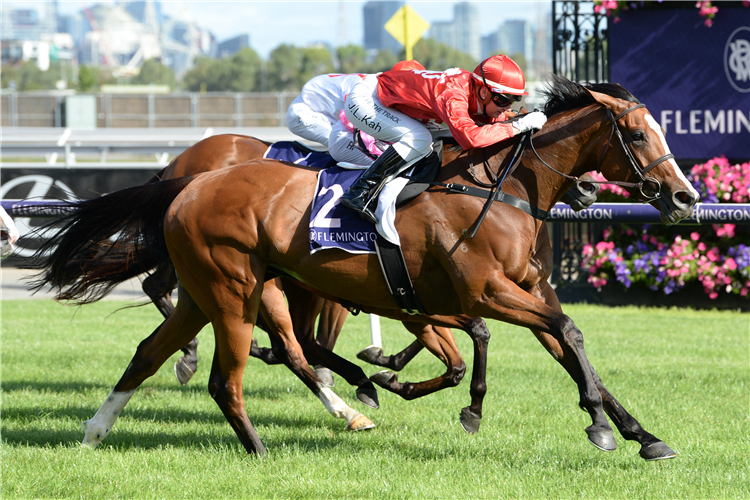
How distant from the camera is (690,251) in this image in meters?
9.57

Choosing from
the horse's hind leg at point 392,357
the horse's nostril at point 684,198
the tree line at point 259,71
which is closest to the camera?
the horse's nostril at point 684,198

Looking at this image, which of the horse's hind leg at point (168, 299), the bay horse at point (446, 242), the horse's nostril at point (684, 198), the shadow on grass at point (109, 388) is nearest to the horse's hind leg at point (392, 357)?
the shadow on grass at point (109, 388)

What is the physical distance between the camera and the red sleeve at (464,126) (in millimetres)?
4020

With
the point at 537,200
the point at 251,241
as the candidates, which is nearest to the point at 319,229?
the point at 251,241

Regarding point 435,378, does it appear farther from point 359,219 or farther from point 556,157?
point 556,157

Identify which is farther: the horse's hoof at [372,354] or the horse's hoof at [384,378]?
the horse's hoof at [372,354]

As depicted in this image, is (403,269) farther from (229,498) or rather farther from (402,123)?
(229,498)

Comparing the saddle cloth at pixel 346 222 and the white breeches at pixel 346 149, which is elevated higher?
the white breeches at pixel 346 149

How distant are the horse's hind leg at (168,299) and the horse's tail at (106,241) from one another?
89cm

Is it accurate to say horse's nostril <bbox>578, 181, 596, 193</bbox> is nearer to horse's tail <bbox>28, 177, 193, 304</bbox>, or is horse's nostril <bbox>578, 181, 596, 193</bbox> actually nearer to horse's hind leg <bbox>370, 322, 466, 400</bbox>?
horse's hind leg <bbox>370, 322, 466, 400</bbox>

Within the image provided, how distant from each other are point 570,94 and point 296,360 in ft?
7.12

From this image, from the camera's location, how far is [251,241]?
4.34 metres

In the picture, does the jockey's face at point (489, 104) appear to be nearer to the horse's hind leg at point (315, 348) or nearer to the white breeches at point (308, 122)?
the horse's hind leg at point (315, 348)

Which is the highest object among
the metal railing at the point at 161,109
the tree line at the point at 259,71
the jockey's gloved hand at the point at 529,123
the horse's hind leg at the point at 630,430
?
the tree line at the point at 259,71
